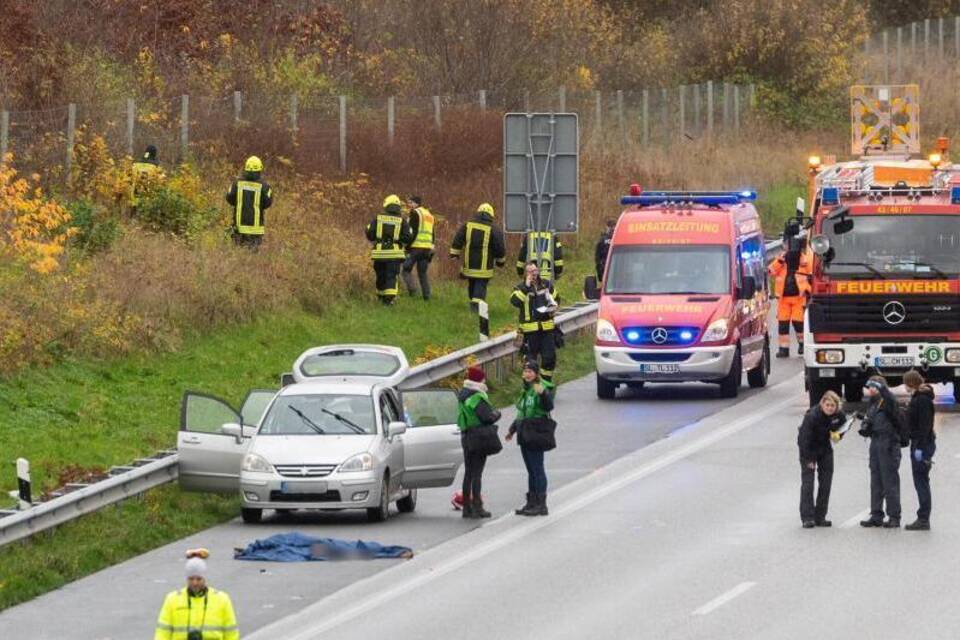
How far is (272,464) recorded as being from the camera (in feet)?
76.5

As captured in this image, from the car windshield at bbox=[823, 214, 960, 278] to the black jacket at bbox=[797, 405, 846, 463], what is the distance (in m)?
7.27

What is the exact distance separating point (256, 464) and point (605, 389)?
10.2 m

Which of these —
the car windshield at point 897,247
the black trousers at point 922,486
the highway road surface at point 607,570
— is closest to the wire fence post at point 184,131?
the car windshield at point 897,247

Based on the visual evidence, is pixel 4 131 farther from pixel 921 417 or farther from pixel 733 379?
pixel 921 417

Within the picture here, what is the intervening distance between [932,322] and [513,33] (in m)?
25.8

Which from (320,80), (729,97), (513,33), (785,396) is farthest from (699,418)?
(729,97)

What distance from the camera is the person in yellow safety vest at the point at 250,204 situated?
35719 millimetres

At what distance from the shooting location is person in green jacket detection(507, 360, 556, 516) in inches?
939

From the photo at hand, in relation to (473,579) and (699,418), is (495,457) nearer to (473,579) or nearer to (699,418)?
(699,418)

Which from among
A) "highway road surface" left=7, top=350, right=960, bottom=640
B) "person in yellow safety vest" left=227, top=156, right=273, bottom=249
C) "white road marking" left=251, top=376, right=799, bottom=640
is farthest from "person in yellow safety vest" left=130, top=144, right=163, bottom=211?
"highway road surface" left=7, top=350, right=960, bottom=640

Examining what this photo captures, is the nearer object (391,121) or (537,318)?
(537,318)

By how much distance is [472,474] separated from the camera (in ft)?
78.8

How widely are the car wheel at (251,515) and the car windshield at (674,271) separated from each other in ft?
32.9

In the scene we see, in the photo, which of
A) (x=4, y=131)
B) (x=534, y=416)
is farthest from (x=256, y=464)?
(x=4, y=131)
